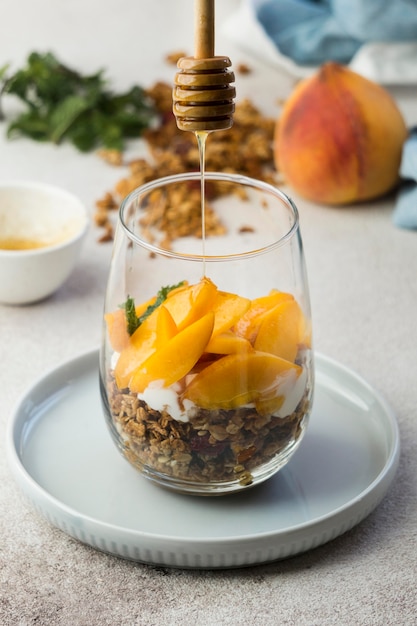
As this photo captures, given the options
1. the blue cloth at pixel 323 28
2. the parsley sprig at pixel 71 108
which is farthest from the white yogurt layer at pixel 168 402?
the blue cloth at pixel 323 28

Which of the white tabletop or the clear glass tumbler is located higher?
the clear glass tumbler

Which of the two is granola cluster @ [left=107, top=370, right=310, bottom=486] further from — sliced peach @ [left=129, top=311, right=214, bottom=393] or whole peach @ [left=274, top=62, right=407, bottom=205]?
whole peach @ [left=274, top=62, right=407, bottom=205]

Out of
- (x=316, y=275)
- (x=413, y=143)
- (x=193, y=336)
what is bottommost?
(x=316, y=275)

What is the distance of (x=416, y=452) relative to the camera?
2.92 ft

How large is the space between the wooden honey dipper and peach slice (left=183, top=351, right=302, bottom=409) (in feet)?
0.57

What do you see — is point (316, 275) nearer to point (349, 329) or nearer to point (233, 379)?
point (349, 329)

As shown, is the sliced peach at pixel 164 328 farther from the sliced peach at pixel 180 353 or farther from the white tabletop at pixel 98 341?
the white tabletop at pixel 98 341

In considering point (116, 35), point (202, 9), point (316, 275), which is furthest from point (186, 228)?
point (116, 35)

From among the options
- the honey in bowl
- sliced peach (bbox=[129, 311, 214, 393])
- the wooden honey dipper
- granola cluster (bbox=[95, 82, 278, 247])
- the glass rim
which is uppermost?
the wooden honey dipper

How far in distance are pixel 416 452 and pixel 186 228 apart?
0.51 meters

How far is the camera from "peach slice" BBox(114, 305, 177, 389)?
689 millimetres

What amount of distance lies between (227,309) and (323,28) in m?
1.17

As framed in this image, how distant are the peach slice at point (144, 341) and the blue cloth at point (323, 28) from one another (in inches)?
44.4

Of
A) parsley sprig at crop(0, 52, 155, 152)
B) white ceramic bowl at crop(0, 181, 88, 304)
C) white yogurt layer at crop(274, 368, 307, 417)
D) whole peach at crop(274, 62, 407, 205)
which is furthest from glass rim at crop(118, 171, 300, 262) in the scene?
parsley sprig at crop(0, 52, 155, 152)
